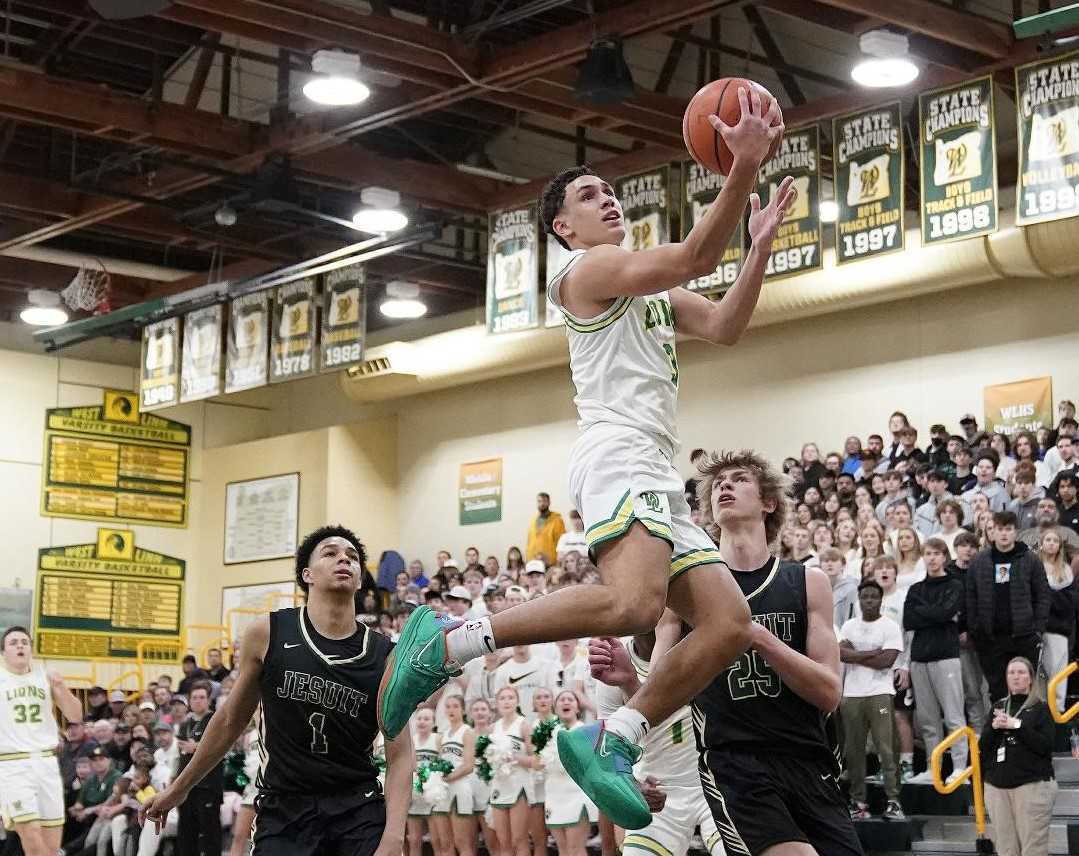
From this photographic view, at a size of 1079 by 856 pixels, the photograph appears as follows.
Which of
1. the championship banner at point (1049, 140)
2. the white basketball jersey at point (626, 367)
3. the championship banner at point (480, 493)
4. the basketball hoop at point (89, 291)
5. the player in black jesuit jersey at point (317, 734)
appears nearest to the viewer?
the white basketball jersey at point (626, 367)

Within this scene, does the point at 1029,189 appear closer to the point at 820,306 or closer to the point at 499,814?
the point at 820,306

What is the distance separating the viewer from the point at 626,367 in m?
5.42

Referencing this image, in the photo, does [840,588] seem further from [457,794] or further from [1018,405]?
[1018,405]

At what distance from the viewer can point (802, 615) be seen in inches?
235

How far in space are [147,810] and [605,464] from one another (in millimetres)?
2751

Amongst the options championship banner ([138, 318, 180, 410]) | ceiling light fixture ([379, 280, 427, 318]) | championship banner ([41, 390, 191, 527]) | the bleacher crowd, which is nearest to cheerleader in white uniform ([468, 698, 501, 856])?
the bleacher crowd

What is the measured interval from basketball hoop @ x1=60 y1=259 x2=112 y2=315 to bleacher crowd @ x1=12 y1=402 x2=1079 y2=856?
26.2 feet

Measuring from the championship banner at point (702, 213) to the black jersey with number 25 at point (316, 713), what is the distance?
1023 centimetres

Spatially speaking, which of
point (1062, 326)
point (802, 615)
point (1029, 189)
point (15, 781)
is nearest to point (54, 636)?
point (15, 781)

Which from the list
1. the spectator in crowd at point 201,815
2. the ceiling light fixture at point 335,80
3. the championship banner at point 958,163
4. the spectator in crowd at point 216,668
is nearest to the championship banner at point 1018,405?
the championship banner at point 958,163

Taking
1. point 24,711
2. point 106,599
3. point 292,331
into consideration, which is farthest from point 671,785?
point 106,599

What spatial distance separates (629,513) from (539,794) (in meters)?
9.05

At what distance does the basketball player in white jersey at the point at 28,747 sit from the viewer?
1316 cm

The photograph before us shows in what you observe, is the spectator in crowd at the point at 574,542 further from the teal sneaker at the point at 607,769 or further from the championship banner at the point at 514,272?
the teal sneaker at the point at 607,769
